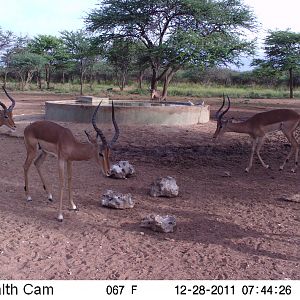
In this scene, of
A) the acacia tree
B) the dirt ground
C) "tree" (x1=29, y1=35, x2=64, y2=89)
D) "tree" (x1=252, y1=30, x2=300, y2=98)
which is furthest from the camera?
"tree" (x1=29, y1=35, x2=64, y2=89)

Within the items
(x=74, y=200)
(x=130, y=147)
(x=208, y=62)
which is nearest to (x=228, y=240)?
(x=74, y=200)

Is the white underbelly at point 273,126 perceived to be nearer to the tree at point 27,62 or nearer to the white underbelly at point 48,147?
the white underbelly at point 48,147

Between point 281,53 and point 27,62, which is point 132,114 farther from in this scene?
point 27,62

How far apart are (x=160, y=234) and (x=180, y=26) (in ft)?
68.2

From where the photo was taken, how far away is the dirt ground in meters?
3.97

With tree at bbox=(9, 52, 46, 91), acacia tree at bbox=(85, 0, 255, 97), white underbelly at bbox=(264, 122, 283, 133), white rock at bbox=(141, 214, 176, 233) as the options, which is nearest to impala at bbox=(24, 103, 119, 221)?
white rock at bbox=(141, 214, 176, 233)

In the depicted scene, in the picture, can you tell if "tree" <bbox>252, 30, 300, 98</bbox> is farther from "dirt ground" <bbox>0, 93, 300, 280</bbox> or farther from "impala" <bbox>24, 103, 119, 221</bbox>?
"impala" <bbox>24, 103, 119, 221</bbox>

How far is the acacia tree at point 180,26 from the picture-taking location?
22.6m

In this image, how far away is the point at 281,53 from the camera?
32688mm

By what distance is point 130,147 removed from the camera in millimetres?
9922

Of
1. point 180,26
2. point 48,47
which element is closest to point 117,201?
point 180,26

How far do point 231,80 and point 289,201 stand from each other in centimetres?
4265

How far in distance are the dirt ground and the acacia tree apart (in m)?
14.6

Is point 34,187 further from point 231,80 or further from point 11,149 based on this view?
point 231,80
